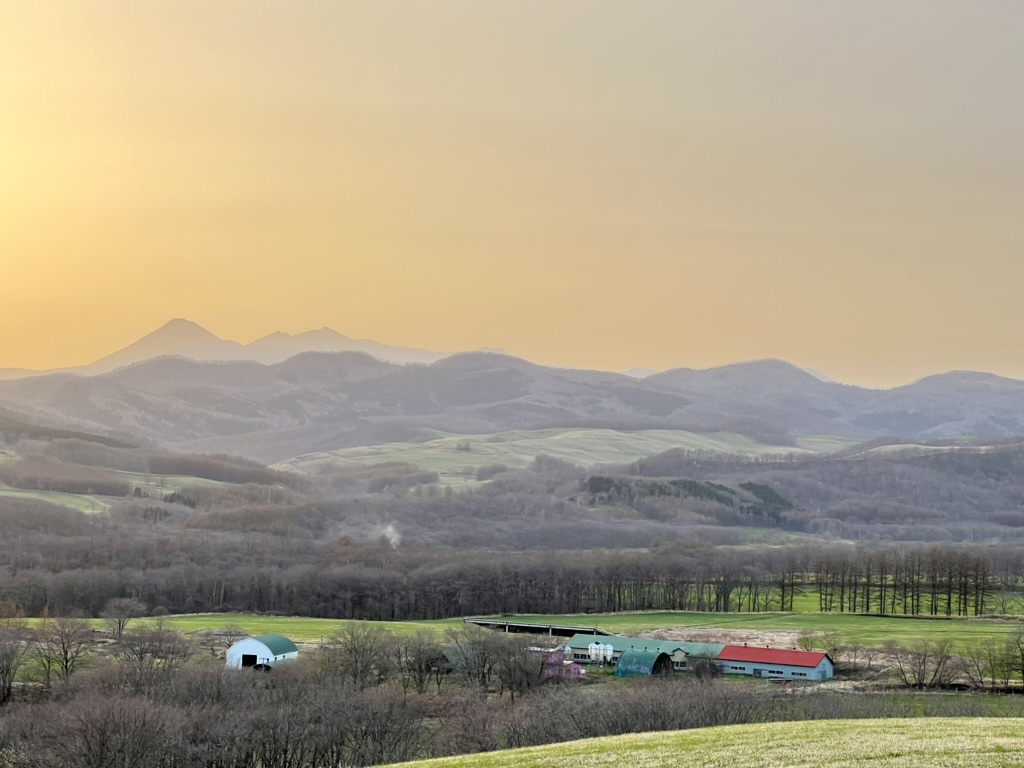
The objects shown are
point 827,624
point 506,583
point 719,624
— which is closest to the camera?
point 827,624

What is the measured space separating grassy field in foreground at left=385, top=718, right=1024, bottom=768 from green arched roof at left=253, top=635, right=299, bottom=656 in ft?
197

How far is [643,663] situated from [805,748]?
6453 cm

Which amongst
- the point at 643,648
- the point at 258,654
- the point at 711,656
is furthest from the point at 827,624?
the point at 258,654

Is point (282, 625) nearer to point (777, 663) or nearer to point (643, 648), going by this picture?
point (643, 648)

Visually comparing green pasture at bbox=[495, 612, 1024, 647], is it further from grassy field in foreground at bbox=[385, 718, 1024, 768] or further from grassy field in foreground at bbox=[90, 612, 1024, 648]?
grassy field in foreground at bbox=[385, 718, 1024, 768]

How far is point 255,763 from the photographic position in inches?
2185

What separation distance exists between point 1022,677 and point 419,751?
52.9 m

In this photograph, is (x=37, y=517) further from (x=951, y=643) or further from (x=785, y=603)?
(x=951, y=643)

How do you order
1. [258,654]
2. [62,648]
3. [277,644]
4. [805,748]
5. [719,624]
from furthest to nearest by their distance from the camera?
[719,624] → [277,644] → [258,654] → [62,648] → [805,748]

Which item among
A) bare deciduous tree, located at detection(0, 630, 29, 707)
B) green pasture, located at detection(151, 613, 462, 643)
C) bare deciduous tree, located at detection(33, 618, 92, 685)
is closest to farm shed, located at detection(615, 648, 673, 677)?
green pasture, located at detection(151, 613, 462, 643)

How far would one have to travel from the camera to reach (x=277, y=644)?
90.5 meters

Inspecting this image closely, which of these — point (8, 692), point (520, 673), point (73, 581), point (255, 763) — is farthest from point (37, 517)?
point (255, 763)

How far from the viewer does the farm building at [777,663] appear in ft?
283

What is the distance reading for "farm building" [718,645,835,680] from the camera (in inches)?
3393
